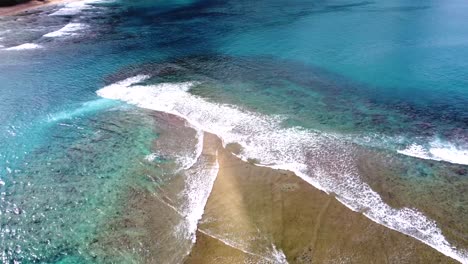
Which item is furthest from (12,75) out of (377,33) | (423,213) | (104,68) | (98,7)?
(377,33)

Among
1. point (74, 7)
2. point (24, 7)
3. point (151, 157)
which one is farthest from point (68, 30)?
point (151, 157)

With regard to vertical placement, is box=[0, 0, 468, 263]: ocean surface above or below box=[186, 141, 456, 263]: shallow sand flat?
above

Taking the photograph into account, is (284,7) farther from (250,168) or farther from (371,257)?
(371,257)

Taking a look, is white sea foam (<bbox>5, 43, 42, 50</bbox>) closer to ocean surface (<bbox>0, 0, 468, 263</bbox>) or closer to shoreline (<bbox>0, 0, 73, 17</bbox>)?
ocean surface (<bbox>0, 0, 468, 263</bbox>)

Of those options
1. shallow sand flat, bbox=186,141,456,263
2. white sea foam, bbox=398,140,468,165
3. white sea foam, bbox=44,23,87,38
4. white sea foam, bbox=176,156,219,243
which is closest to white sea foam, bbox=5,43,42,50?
white sea foam, bbox=44,23,87,38

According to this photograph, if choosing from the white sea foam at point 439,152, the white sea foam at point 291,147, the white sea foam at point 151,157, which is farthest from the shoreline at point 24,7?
the white sea foam at point 439,152
